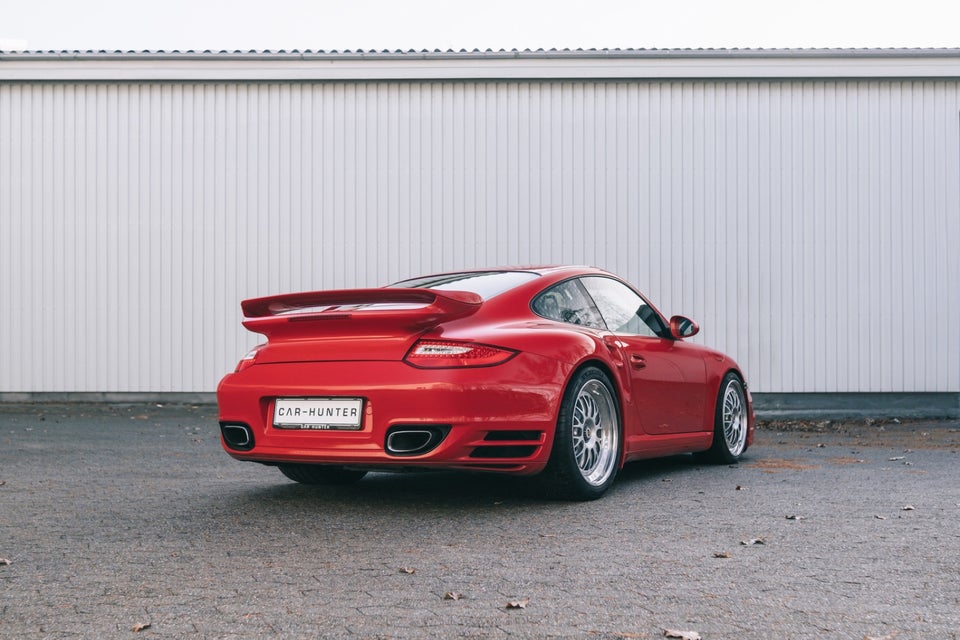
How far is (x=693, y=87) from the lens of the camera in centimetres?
1298

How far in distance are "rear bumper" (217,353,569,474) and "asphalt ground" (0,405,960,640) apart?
30 cm

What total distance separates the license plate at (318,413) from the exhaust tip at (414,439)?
19 cm

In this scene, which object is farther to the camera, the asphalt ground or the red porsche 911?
the red porsche 911

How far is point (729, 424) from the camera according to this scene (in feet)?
23.2

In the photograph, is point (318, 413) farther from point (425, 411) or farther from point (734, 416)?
point (734, 416)

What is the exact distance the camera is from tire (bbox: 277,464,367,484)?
5664 mm

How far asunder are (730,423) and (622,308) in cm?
156

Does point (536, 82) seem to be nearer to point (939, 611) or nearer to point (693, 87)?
point (693, 87)

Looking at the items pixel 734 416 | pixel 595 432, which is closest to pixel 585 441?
pixel 595 432

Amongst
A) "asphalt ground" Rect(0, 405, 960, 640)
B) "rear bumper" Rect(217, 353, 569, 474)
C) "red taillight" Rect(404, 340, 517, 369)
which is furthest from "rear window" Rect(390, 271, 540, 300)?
"asphalt ground" Rect(0, 405, 960, 640)

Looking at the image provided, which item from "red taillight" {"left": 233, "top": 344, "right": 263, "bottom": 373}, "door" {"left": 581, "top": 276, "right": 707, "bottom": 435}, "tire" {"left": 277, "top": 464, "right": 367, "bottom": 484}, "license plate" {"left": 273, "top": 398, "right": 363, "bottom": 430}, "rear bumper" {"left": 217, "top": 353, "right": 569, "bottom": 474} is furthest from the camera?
"door" {"left": 581, "top": 276, "right": 707, "bottom": 435}

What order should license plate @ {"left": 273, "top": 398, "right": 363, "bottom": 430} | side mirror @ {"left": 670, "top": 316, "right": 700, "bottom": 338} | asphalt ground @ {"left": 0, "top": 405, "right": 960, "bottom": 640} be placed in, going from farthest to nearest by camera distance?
side mirror @ {"left": 670, "top": 316, "right": 700, "bottom": 338}
license plate @ {"left": 273, "top": 398, "right": 363, "bottom": 430}
asphalt ground @ {"left": 0, "top": 405, "right": 960, "bottom": 640}

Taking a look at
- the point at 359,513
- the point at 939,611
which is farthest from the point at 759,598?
the point at 359,513

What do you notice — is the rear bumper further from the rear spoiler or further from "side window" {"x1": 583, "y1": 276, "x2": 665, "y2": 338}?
"side window" {"x1": 583, "y1": 276, "x2": 665, "y2": 338}
